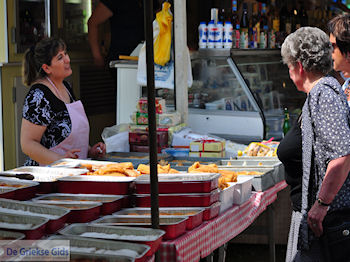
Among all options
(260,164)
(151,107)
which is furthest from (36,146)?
(151,107)

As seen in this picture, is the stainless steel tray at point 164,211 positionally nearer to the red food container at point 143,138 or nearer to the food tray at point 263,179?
the food tray at point 263,179

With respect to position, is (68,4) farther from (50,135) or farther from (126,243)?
(126,243)

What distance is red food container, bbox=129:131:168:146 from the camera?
16.7 feet

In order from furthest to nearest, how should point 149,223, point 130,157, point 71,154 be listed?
point 130,157, point 71,154, point 149,223

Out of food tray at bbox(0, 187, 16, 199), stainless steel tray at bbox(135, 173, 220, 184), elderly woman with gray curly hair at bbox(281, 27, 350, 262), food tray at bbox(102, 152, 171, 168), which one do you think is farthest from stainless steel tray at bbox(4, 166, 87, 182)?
elderly woman with gray curly hair at bbox(281, 27, 350, 262)

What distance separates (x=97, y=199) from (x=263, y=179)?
139cm

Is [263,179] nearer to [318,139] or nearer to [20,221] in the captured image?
[318,139]

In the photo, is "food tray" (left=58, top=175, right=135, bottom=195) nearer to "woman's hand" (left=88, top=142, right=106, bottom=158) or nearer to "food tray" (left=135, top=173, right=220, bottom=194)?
"food tray" (left=135, top=173, right=220, bottom=194)

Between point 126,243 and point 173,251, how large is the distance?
0.54 m

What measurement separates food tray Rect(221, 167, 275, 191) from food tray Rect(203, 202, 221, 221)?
757 mm

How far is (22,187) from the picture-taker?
3057 millimetres

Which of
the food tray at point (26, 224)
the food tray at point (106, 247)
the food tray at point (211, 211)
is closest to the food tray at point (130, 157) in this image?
the food tray at point (211, 211)

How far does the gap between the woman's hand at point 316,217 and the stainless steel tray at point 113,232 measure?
1.04 meters

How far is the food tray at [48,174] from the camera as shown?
3182mm
